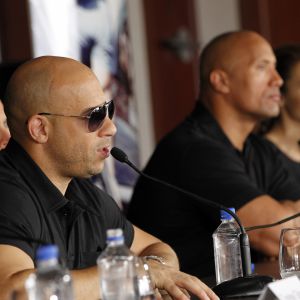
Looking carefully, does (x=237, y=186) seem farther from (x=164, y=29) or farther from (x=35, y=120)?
(x=164, y=29)

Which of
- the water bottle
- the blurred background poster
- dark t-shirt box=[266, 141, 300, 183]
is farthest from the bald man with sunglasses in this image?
the blurred background poster

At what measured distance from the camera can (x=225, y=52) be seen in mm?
3729

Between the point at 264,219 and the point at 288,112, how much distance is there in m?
1.14

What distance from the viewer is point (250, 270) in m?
2.29

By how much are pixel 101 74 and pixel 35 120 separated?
87.5 inches

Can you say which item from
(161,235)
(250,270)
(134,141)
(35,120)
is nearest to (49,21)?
(134,141)

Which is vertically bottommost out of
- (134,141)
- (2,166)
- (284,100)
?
(134,141)

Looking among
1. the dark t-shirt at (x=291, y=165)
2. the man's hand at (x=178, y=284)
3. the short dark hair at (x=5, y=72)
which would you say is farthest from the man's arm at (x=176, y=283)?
the dark t-shirt at (x=291, y=165)

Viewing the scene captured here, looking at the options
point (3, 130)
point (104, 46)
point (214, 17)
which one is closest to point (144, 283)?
point (3, 130)

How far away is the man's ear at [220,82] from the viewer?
145 inches

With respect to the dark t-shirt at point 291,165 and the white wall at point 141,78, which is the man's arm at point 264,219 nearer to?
the dark t-shirt at point 291,165

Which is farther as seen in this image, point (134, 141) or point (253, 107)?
point (134, 141)

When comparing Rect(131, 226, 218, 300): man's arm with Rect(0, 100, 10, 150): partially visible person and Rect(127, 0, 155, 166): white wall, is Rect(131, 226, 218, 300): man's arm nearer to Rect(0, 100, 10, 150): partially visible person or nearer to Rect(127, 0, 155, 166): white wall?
Rect(0, 100, 10, 150): partially visible person

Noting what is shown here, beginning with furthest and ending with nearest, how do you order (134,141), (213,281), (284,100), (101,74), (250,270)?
(134,141) → (101,74) → (284,100) → (213,281) → (250,270)
